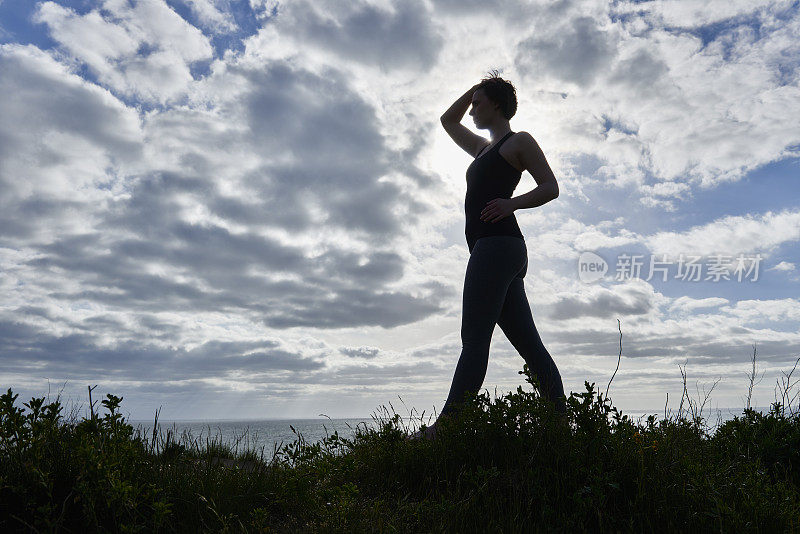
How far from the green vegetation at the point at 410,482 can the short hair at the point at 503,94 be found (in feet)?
7.53

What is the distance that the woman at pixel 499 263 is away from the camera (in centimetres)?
397

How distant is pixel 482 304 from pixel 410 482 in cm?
137

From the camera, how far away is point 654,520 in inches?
109

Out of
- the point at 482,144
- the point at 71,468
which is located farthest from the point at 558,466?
the point at 482,144

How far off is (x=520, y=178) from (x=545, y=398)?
5.81ft

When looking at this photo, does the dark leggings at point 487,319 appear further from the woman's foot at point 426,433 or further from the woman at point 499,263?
the woman's foot at point 426,433

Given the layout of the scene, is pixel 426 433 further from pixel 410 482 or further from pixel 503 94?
pixel 503 94

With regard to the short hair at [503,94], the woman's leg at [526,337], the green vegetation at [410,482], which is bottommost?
the green vegetation at [410,482]

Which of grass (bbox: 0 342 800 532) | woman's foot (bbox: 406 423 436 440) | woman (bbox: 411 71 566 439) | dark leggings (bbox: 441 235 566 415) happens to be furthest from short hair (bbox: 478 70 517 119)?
woman's foot (bbox: 406 423 436 440)

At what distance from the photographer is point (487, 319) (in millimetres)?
3994

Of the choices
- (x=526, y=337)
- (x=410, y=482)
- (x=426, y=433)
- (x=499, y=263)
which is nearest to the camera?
(x=410, y=482)

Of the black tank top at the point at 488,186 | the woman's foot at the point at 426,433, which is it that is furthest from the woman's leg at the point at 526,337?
the woman's foot at the point at 426,433

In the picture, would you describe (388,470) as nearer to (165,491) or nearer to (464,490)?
(464,490)

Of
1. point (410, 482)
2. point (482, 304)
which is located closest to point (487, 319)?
point (482, 304)
